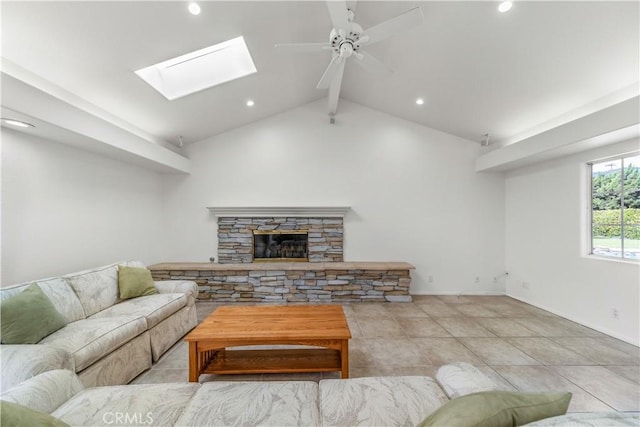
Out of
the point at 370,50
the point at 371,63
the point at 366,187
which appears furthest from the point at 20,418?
the point at 366,187

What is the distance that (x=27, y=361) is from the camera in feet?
5.02

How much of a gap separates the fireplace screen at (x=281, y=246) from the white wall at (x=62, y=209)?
1889 mm

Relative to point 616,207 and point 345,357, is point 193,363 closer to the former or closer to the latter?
point 345,357

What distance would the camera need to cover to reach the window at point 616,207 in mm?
3094

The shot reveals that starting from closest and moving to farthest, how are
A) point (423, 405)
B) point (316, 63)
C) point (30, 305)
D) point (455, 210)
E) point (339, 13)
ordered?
point (423, 405) < point (30, 305) < point (339, 13) < point (316, 63) < point (455, 210)

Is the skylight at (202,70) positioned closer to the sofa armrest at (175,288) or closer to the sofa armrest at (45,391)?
the sofa armrest at (175,288)

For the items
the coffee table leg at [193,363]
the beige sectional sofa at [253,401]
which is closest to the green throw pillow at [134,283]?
the coffee table leg at [193,363]

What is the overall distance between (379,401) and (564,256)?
Answer: 4.04 m

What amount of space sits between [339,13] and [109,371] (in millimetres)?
3278

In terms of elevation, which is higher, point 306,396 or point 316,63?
point 316,63

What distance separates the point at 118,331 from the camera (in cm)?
214

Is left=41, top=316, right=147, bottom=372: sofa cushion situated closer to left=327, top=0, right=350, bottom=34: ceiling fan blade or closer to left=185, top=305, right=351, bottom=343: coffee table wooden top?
left=185, top=305, right=351, bottom=343: coffee table wooden top

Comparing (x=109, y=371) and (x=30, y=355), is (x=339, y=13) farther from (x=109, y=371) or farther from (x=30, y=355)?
(x=109, y=371)

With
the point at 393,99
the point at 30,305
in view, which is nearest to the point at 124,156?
the point at 30,305
